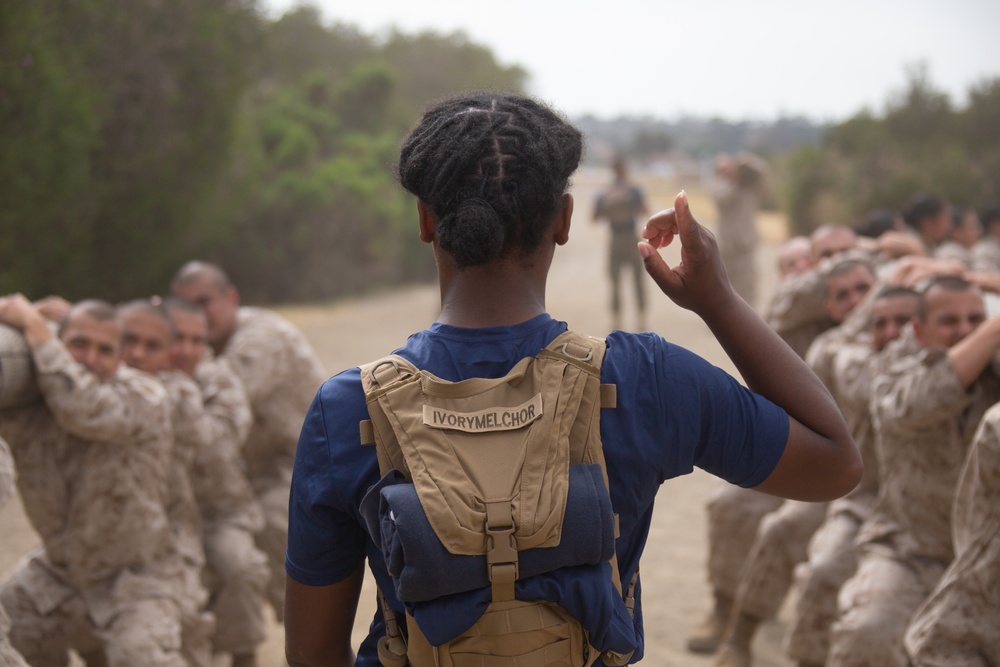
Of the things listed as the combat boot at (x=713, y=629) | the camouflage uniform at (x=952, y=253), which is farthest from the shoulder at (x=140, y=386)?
the camouflage uniform at (x=952, y=253)

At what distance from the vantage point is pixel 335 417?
6.41 feet

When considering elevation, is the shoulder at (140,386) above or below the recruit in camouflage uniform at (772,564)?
above

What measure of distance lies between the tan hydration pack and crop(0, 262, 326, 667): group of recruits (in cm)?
238

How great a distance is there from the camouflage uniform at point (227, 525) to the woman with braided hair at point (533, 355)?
2.98m

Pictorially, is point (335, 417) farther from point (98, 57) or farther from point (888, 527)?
point (98, 57)

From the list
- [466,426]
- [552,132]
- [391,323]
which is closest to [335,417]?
[466,426]

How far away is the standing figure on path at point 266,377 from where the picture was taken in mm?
5430

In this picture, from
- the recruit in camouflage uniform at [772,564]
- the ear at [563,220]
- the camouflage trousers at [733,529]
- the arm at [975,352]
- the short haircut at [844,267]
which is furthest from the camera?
the camouflage trousers at [733,529]

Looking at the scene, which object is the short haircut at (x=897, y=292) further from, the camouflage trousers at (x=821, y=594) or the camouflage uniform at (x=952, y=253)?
the camouflage uniform at (x=952, y=253)

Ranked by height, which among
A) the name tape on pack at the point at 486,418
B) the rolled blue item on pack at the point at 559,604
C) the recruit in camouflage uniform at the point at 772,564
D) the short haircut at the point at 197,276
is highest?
the name tape on pack at the point at 486,418

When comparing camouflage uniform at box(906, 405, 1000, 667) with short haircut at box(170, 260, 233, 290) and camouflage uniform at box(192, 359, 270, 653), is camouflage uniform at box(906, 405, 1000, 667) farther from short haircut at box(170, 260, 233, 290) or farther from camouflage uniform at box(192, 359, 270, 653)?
short haircut at box(170, 260, 233, 290)

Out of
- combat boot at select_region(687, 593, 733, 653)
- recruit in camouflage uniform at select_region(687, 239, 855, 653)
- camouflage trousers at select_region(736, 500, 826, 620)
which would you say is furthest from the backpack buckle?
combat boot at select_region(687, 593, 733, 653)

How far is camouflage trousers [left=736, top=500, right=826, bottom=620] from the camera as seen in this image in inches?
210

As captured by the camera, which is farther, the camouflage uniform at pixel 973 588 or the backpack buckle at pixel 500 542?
the camouflage uniform at pixel 973 588
